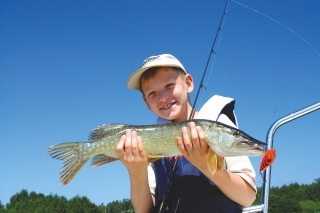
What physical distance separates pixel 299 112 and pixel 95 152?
2596 mm

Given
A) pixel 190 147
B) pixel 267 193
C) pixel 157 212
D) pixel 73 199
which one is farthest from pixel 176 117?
pixel 73 199

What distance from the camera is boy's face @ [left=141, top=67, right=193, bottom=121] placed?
4074 millimetres

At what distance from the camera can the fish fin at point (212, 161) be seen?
3363 mm

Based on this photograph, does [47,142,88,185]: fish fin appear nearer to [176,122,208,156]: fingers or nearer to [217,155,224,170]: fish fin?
[176,122,208,156]: fingers

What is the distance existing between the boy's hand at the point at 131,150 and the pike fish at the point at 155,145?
5 cm

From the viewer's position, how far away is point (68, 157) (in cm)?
398

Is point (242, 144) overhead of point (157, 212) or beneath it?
overhead

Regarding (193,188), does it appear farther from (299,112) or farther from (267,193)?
(299,112)

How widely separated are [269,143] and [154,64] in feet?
5.67

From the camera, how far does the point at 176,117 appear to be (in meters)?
4.20

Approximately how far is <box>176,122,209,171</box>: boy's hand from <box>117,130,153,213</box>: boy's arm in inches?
17.9

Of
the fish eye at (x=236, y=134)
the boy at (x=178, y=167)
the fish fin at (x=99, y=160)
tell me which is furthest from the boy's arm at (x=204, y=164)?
the fish fin at (x=99, y=160)

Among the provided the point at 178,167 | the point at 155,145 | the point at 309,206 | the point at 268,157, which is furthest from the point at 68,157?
the point at 309,206

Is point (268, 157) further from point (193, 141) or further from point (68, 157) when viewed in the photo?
point (68, 157)
